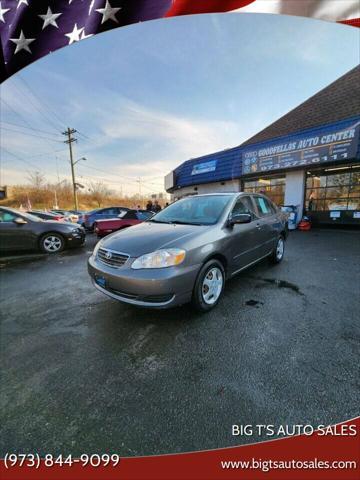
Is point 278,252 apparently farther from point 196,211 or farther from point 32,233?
point 32,233

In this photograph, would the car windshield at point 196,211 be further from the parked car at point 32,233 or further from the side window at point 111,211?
the side window at point 111,211

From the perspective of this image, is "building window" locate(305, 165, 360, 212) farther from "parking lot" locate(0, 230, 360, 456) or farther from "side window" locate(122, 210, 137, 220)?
"parking lot" locate(0, 230, 360, 456)

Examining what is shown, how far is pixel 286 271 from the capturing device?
184 inches

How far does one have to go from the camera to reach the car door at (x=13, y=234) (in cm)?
643

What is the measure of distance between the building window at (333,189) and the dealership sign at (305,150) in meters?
1.31

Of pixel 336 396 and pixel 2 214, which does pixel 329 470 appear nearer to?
pixel 336 396

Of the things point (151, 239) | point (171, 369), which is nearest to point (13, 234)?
point (151, 239)

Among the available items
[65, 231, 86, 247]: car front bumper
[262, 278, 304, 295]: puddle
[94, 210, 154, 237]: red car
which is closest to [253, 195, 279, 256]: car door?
[262, 278, 304, 295]: puddle

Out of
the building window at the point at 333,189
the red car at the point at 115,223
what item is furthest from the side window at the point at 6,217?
the building window at the point at 333,189

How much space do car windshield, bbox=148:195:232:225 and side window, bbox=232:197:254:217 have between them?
0.18m

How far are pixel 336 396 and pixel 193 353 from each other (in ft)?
3.92

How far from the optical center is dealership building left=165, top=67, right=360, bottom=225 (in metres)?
10.3

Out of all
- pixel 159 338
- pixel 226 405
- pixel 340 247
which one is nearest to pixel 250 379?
pixel 226 405

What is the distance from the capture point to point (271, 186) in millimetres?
14023
